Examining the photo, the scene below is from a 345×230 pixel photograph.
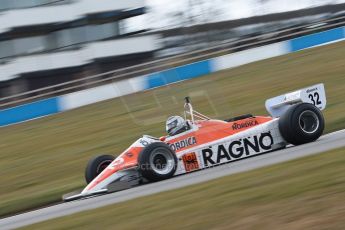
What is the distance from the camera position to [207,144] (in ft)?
33.7

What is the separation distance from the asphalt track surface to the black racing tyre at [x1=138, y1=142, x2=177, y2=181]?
128mm

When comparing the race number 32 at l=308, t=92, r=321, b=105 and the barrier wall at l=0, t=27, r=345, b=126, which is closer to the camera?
the race number 32 at l=308, t=92, r=321, b=105

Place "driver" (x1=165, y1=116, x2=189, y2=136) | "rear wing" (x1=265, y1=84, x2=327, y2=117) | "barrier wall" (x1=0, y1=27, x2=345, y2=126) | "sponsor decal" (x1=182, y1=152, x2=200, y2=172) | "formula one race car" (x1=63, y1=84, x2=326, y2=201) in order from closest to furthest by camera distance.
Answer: "formula one race car" (x1=63, y1=84, x2=326, y2=201) < "sponsor decal" (x1=182, y1=152, x2=200, y2=172) < "driver" (x1=165, y1=116, x2=189, y2=136) < "rear wing" (x1=265, y1=84, x2=327, y2=117) < "barrier wall" (x1=0, y1=27, x2=345, y2=126)

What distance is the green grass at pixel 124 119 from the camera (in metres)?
10.3

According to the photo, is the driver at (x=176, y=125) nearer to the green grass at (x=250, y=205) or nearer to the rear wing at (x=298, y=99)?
the rear wing at (x=298, y=99)

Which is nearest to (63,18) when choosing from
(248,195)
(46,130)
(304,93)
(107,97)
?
(107,97)

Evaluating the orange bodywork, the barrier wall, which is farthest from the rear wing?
the barrier wall

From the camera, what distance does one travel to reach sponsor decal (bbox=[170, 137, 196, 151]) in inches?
404

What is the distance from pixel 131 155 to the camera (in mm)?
10242

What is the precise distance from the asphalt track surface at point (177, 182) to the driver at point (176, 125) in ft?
2.25

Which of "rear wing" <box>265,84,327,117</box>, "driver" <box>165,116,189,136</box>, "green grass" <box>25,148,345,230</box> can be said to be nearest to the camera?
"green grass" <box>25,148,345,230</box>

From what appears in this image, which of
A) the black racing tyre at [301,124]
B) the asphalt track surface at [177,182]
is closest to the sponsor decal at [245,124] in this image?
the black racing tyre at [301,124]

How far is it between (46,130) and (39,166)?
5.25 m

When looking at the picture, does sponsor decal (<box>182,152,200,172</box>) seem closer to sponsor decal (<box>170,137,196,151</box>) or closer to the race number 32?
sponsor decal (<box>170,137,196,151</box>)
